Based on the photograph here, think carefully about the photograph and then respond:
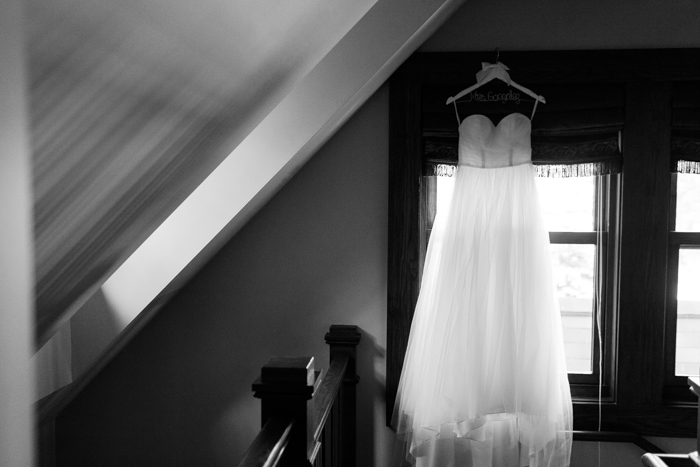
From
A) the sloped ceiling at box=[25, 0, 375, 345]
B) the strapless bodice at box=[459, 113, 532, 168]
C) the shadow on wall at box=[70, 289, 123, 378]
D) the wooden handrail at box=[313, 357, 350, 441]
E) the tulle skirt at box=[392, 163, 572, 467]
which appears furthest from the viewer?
the strapless bodice at box=[459, 113, 532, 168]

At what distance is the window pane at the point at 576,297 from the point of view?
9.10ft

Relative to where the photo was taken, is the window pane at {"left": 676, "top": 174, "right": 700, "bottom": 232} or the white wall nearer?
the white wall

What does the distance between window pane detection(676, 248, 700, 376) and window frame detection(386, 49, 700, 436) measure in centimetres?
15

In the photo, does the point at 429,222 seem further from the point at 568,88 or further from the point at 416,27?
the point at 416,27

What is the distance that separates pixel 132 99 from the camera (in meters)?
0.84

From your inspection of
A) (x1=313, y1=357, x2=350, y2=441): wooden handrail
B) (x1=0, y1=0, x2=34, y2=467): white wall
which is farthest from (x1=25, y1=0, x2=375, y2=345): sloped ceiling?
(x1=313, y1=357, x2=350, y2=441): wooden handrail

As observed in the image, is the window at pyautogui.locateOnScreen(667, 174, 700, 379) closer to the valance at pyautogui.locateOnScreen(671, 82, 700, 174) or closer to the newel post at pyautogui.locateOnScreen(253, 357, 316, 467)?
the valance at pyautogui.locateOnScreen(671, 82, 700, 174)

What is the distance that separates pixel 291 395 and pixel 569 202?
1961mm

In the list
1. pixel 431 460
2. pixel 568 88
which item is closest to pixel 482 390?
pixel 431 460

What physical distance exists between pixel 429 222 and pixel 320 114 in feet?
3.07

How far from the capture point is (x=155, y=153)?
1139 mm

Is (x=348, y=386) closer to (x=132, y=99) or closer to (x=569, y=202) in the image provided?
(x=569, y=202)

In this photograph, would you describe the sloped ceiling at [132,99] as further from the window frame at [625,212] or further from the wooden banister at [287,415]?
the window frame at [625,212]

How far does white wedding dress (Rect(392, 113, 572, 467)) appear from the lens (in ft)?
7.87
